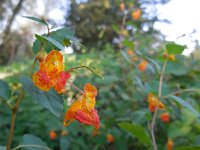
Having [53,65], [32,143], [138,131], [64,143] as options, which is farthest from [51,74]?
[64,143]

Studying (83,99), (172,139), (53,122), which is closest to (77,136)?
(53,122)

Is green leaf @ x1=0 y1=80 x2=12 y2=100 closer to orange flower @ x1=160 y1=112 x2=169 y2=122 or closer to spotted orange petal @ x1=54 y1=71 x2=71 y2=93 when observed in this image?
spotted orange petal @ x1=54 y1=71 x2=71 y2=93

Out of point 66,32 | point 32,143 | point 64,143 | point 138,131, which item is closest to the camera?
point 66,32

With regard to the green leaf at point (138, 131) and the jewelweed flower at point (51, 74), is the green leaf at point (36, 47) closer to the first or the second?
the jewelweed flower at point (51, 74)

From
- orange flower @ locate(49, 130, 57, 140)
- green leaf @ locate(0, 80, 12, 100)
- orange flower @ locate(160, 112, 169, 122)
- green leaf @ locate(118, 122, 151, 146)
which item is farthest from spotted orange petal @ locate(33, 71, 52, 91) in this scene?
orange flower @ locate(49, 130, 57, 140)

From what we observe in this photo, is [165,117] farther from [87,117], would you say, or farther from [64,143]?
[87,117]

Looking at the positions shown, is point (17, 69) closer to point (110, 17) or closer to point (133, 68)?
point (133, 68)

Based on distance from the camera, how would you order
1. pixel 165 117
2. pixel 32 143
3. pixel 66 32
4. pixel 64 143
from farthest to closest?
1. pixel 64 143
2. pixel 165 117
3. pixel 32 143
4. pixel 66 32

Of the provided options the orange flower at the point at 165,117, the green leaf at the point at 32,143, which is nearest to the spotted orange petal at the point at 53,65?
the green leaf at the point at 32,143

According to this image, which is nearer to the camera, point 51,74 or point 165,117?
point 51,74
